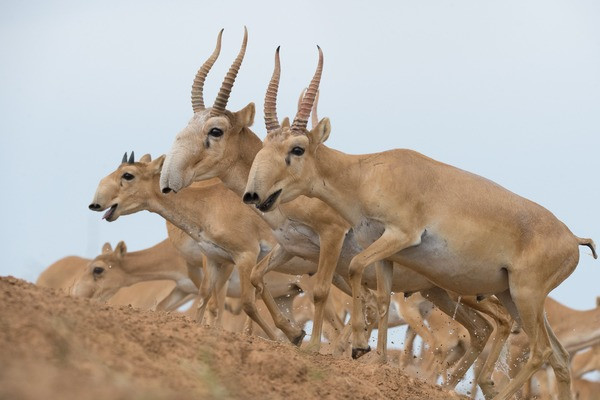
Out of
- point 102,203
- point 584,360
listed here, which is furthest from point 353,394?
point 584,360

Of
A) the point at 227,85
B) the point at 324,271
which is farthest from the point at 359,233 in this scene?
the point at 227,85

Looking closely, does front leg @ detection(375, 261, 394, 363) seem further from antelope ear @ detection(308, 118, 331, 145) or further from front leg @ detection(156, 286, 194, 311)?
front leg @ detection(156, 286, 194, 311)

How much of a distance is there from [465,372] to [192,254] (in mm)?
5138

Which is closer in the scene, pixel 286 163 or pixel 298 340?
pixel 286 163

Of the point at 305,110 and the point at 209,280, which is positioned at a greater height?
the point at 305,110

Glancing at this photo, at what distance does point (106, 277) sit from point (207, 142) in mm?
8481

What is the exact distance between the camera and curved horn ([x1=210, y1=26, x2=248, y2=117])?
A: 13.6 metres

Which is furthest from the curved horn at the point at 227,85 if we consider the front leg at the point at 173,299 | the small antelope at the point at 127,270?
the front leg at the point at 173,299

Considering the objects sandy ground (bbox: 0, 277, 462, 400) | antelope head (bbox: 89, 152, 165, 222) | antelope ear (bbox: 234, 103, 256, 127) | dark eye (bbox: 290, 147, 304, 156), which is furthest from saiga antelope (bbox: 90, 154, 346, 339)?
sandy ground (bbox: 0, 277, 462, 400)

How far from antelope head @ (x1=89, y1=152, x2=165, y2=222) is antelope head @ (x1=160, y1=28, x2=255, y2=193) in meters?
2.63

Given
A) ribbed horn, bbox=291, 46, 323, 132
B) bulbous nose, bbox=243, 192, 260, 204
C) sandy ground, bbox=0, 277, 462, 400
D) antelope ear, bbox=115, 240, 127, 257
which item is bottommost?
sandy ground, bbox=0, 277, 462, 400

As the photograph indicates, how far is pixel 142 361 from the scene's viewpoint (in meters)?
7.85

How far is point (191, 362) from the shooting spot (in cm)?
822

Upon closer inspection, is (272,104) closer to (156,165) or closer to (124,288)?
(156,165)
